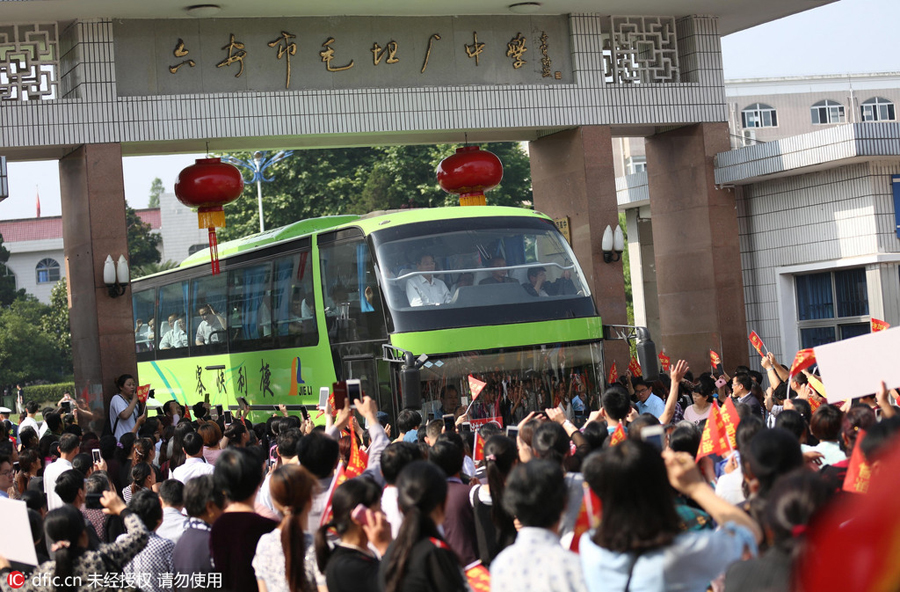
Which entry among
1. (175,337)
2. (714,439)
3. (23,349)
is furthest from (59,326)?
(714,439)

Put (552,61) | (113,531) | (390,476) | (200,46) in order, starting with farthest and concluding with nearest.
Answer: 1. (552,61)
2. (200,46)
3. (113,531)
4. (390,476)

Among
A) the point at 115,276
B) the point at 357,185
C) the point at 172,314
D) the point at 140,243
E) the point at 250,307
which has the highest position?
the point at 140,243

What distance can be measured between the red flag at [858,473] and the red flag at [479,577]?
61.4 inches

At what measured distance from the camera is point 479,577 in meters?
4.65

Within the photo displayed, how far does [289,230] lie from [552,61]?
440 cm

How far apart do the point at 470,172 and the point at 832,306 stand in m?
5.49

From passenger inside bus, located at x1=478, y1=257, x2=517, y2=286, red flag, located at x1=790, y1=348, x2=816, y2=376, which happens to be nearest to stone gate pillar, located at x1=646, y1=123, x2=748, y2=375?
passenger inside bus, located at x1=478, y1=257, x2=517, y2=286

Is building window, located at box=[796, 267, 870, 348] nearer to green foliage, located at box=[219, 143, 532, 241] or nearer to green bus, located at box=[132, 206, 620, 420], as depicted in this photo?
green bus, located at box=[132, 206, 620, 420]

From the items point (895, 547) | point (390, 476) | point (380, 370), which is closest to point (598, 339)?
point (380, 370)

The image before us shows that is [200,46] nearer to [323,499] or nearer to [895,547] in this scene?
[323,499]

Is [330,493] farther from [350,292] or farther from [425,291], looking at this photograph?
[350,292]

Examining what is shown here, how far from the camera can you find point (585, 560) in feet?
11.0

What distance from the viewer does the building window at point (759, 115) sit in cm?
4438

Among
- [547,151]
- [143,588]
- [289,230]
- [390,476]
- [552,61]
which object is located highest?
[552,61]
